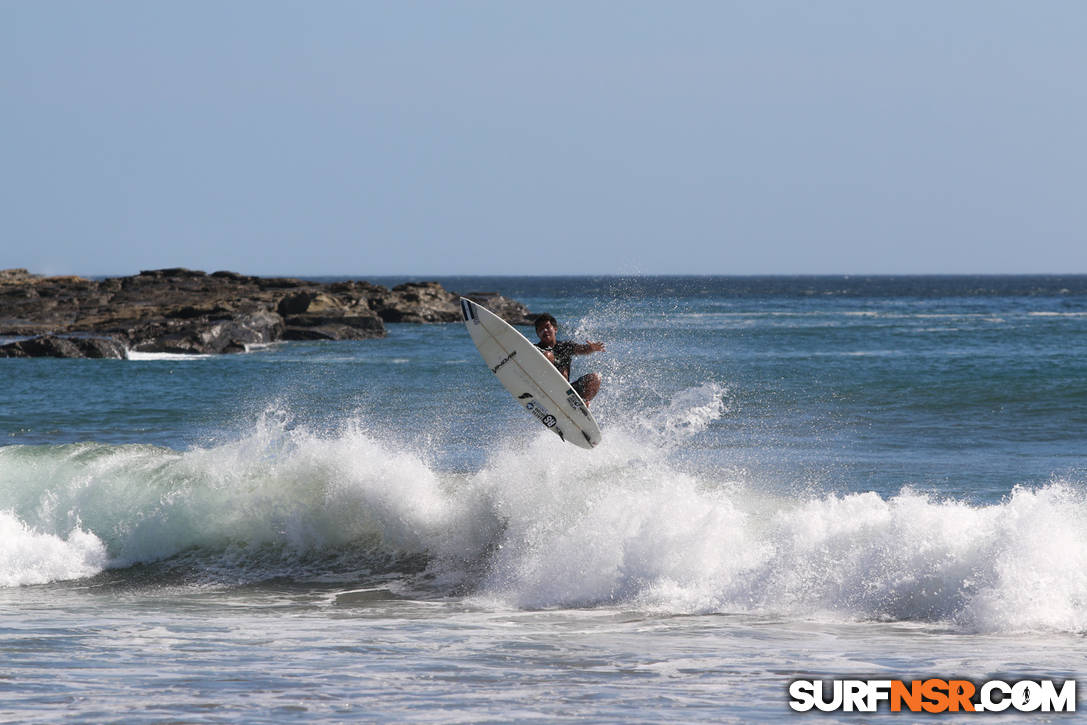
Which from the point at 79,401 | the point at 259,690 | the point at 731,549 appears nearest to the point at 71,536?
the point at 259,690

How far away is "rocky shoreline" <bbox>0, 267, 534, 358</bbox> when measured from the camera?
41.6 m

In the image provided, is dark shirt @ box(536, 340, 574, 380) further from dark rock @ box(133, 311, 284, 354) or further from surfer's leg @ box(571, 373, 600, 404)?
dark rock @ box(133, 311, 284, 354)

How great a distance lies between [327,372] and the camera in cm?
3412

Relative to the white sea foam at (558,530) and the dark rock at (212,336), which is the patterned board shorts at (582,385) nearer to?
the white sea foam at (558,530)

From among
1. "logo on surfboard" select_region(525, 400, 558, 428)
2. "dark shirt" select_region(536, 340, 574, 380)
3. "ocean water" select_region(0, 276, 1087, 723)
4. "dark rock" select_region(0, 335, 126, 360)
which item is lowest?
"ocean water" select_region(0, 276, 1087, 723)

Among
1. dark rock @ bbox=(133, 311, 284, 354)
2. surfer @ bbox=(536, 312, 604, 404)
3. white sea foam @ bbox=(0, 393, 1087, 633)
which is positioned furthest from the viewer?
dark rock @ bbox=(133, 311, 284, 354)

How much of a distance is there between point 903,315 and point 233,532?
64.7m

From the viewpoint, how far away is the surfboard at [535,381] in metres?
13.0

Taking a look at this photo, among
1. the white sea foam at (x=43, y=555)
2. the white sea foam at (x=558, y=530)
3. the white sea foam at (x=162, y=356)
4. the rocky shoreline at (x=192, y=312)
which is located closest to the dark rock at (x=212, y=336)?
the rocky shoreline at (x=192, y=312)

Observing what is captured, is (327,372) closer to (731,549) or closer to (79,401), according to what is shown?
(79,401)

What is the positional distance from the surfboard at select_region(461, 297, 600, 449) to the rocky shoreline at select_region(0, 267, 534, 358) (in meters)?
27.5

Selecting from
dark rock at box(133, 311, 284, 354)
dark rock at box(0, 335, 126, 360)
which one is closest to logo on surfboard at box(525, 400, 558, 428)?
dark rock at box(0, 335, 126, 360)

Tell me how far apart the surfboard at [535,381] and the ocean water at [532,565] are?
0.44 m

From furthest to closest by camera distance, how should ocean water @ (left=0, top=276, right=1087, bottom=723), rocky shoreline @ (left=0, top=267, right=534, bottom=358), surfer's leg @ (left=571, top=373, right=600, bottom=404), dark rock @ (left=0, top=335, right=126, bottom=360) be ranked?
rocky shoreline @ (left=0, top=267, right=534, bottom=358) < dark rock @ (left=0, top=335, right=126, bottom=360) < surfer's leg @ (left=571, top=373, right=600, bottom=404) < ocean water @ (left=0, top=276, right=1087, bottom=723)
